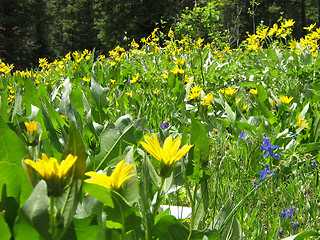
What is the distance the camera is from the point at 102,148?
1.24m

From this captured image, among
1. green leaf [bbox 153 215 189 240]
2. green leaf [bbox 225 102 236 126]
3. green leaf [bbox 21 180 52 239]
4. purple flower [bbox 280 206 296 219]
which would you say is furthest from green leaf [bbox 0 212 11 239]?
green leaf [bbox 225 102 236 126]

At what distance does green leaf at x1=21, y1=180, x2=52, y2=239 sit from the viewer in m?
0.58

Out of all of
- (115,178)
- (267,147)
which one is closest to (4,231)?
(115,178)

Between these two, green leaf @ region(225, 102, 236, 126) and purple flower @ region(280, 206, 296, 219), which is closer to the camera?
purple flower @ region(280, 206, 296, 219)

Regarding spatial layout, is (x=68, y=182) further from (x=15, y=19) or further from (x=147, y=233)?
(x=15, y=19)

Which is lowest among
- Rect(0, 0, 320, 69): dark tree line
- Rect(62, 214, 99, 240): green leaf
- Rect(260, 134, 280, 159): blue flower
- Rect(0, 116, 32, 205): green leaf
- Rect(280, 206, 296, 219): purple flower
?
Rect(280, 206, 296, 219): purple flower

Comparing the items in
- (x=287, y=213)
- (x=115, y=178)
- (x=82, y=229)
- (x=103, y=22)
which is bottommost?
(x=287, y=213)

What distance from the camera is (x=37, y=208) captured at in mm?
587

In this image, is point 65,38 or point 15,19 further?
point 65,38

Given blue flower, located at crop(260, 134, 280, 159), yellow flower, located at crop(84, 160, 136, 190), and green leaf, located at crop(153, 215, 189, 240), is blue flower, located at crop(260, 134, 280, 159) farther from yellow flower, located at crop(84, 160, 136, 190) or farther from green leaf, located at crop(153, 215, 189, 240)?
yellow flower, located at crop(84, 160, 136, 190)

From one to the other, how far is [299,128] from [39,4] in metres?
24.8

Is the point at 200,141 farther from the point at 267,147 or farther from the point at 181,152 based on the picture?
the point at 267,147

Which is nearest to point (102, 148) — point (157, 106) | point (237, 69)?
point (157, 106)

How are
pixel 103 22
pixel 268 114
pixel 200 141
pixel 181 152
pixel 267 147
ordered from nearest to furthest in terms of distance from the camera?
1. pixel 181 152
2. pixel 200 141
3. pixel 267 147
4. pixel 268 114
5. pixel 103 22
